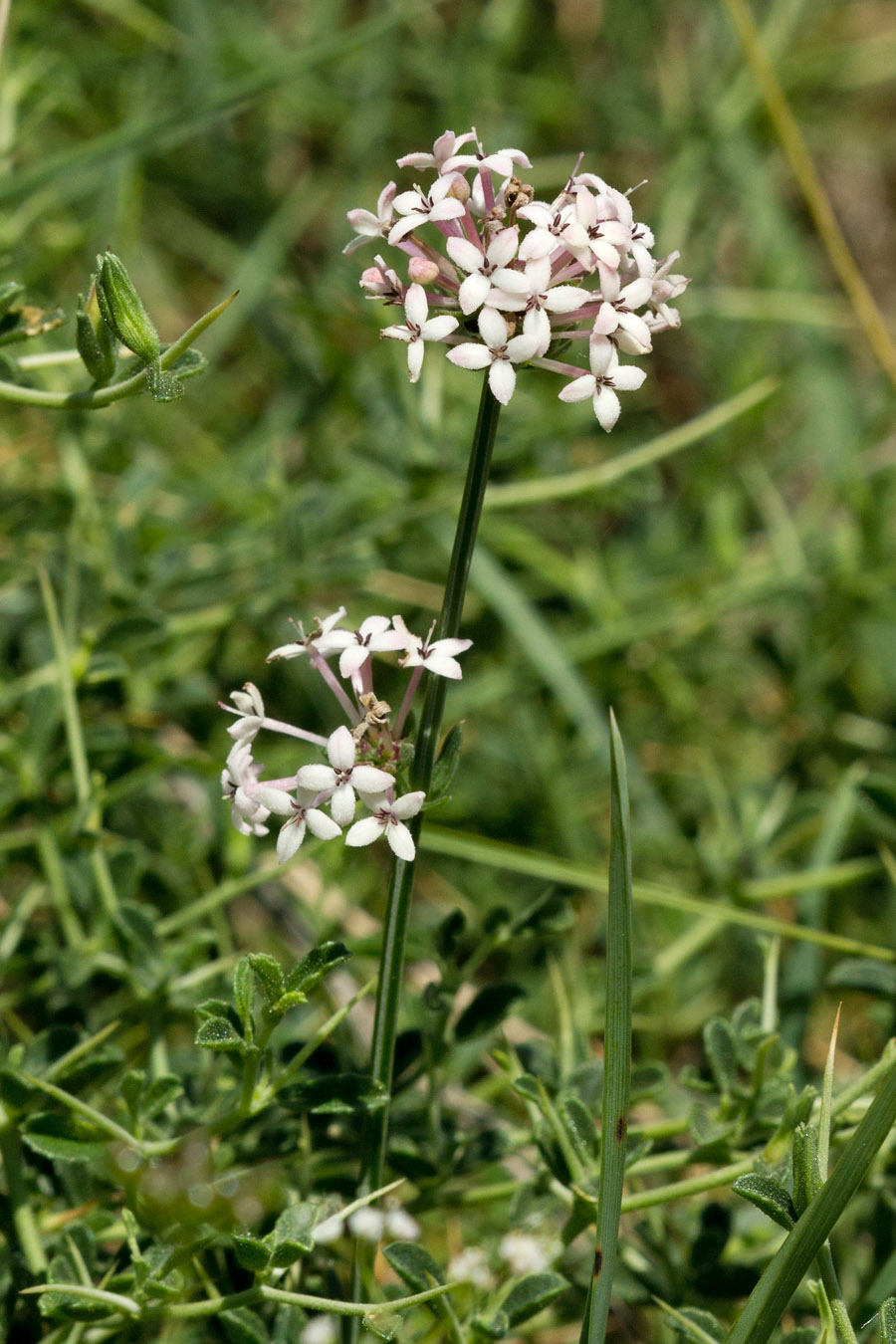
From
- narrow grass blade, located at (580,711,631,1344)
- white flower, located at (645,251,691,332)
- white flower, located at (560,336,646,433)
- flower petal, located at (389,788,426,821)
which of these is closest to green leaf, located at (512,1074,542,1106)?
narrow grass blade, located at (580,711,631,1344)

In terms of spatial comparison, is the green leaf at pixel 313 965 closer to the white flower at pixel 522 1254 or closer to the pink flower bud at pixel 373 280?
the white flower at pixel 522 1254

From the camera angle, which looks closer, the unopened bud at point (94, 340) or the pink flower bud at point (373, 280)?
the pink flower bud at point (373, 280)

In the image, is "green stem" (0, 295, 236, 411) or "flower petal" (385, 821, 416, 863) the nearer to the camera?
"flower petal" (385, 821, 416, 863)

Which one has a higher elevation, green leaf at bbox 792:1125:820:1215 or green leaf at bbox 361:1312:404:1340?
green leaf at bbox 792:1125:820:1215

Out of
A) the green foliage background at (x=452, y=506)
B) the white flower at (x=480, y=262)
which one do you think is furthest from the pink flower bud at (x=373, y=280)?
the green foliage background at (x=452, y=506)

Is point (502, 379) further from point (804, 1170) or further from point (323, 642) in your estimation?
point (804, 1170)

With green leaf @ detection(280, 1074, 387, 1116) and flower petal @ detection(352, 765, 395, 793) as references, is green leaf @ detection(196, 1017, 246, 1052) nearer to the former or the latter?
green leaf @ detection(280, 1074, 387, 1116)

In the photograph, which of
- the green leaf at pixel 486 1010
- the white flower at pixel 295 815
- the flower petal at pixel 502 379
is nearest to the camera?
the flower petal at pixel 502 379

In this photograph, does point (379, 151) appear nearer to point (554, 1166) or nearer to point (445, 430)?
point (445, 430)
